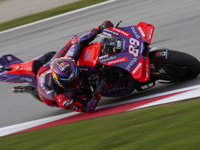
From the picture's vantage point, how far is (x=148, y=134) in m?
3.03

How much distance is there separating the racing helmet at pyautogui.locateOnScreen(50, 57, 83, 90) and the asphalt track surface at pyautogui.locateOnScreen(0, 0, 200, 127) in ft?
3.89

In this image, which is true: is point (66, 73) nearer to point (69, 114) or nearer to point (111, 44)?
point (111, 44)

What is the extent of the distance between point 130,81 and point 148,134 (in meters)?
1.35

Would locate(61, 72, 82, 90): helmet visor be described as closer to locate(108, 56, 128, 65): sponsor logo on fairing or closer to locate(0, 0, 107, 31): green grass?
locate(108, 56, 128, 65): sponsor logo on fairing

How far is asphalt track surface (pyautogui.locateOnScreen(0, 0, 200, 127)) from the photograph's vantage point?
5.17 m

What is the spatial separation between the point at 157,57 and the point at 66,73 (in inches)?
51.9

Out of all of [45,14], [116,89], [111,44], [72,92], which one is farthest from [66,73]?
[45,14]

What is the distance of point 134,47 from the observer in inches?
144

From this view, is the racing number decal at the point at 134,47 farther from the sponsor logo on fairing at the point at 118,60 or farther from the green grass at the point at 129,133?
the green grass at the point at 129,133

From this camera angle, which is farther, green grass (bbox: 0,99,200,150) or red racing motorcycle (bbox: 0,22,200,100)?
red racing motorcycle (bbox: 0,22,200,100)

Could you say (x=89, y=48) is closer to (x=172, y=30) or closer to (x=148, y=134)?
(x=148, y=134)

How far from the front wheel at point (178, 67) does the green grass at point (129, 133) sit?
0.65m

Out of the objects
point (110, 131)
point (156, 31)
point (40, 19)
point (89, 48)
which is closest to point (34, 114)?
point (89, 48)

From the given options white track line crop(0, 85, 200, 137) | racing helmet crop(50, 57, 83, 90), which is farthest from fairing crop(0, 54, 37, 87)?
racing helmet crop(50, 57, 83, 90)
